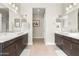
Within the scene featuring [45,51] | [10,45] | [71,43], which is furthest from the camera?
[71,43]

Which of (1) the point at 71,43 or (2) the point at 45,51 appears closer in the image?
(2) the point at 45,51

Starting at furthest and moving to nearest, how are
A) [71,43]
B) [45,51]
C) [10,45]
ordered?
[71,43]
[45,51]
[10,45]

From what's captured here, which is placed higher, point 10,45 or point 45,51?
point 10,45

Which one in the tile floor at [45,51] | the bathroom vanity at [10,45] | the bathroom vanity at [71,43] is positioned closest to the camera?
the bathroom vanity at [10,45]

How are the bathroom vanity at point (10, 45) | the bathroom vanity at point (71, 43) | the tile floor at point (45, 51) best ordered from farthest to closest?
the bathroom vanity at point (71, 43) → the tile floor at point (45, 51) → the bathroom vanity at point (10, 45)

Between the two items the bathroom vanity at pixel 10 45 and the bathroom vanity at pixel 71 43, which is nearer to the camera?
the bathroom vanity at pixel 10 45

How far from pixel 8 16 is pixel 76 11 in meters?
1.32

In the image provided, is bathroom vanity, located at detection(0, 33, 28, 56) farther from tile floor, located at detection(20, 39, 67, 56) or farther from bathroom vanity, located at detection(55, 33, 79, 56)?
bathroom vanity, located at detection(55, 33, 79, 56)

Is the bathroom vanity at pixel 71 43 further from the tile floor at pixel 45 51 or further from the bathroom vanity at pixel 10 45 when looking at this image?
the bathroom vanity at pixel 10 45

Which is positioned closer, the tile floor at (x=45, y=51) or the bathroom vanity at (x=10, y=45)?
the bathroom vanity at (x=10, y=45)

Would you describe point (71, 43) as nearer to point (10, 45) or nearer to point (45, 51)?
point (45, 51)

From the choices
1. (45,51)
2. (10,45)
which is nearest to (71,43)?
(45,51)

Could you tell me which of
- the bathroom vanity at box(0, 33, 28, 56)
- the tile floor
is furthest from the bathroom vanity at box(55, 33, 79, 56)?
the bathroom vanity at box(0, 33, 28, 56)

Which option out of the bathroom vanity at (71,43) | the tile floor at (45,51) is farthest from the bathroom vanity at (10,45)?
the bathroom vanity at (71,43)
